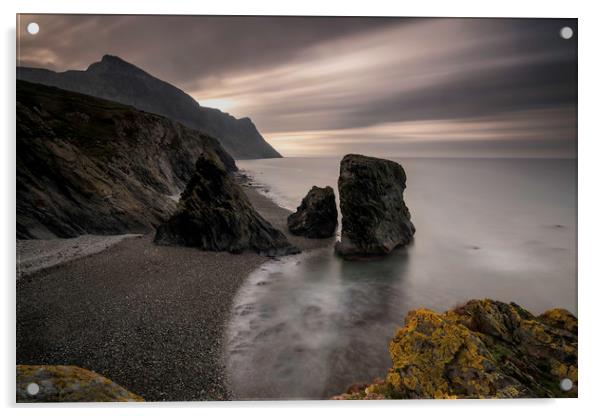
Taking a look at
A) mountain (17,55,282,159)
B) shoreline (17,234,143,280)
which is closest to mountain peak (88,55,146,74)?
mountain (17,55,282,159)

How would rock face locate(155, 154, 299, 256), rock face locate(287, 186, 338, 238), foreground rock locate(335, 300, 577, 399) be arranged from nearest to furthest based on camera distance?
foreground rock locate(335, 300, 577, 399) < rock face locate(155, 154, 299, 256) < rock face locate(287, 186, 338, 238)

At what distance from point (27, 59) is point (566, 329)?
11397 millimetres

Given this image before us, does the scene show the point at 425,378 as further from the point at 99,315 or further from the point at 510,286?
the point at 99,315

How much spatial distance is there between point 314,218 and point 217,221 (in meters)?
4.03

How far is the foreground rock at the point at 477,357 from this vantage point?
4.56 meters

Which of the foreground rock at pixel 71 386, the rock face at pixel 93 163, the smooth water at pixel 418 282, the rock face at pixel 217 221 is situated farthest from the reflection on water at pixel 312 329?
the rock face at pixel 93 163

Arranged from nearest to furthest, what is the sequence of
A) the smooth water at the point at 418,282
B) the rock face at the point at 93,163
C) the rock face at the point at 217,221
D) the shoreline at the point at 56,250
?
the smooth water at the point at 418,282 → the shoreline at the point at 56,250 → the rock face at the point at 93,163 → the rock face at the point at 217,221

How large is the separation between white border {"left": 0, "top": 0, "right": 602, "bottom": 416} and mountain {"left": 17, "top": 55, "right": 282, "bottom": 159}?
1082 millimetres

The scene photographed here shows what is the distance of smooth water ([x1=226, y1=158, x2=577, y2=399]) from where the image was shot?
5.86m

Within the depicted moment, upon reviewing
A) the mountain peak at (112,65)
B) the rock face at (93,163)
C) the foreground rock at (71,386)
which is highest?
the mountain peak at (112,65)

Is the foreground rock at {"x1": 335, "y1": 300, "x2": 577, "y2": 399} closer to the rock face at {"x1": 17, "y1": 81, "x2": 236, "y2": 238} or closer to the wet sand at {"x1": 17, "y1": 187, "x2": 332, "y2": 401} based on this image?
the wet sand at {"x1": 17, "y1": 187, "x2": 332, "y2": 401}

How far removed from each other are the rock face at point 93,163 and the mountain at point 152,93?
1.33ft

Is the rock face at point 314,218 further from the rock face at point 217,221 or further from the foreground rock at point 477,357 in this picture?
the foreground rock at point 477,357
